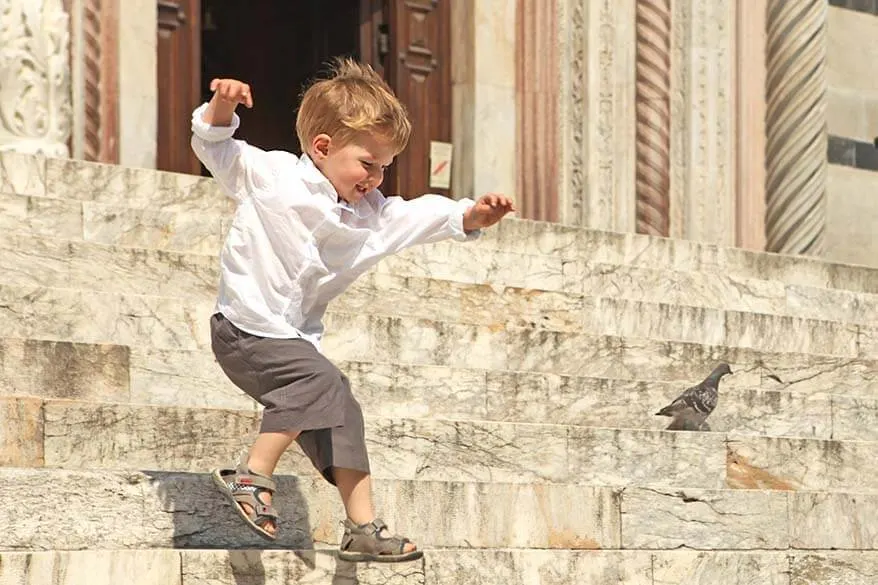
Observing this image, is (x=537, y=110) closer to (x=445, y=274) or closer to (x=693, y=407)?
(x=445, y=274)

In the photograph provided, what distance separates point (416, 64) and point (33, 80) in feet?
11.3

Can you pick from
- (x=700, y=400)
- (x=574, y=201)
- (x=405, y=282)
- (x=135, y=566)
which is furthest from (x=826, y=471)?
(x=574, y=201)

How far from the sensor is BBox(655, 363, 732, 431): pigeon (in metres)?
6.70

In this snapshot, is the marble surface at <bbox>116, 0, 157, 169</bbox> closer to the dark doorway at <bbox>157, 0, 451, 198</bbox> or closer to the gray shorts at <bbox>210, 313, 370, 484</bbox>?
the dark doorway at <bbox>157, 0, 451, 198</bbox>

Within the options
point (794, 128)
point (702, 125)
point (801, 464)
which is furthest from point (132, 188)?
point (794, 128)

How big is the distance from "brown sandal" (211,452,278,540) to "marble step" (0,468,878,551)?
9.4 inches

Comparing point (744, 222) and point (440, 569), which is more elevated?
point (744, 222)

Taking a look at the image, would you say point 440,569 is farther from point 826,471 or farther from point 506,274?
point 506,274

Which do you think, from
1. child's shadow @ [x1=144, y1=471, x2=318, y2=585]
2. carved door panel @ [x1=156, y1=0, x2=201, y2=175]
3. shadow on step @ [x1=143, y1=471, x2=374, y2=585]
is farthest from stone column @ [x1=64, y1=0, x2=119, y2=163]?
child's shadow @ [x1=144, y1=471, x2=318, y2=585]

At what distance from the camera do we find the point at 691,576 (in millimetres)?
5590

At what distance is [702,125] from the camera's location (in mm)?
13188

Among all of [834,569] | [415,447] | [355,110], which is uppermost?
[355,110]

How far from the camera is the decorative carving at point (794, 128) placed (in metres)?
13.6

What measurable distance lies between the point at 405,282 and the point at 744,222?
20.2 ft
